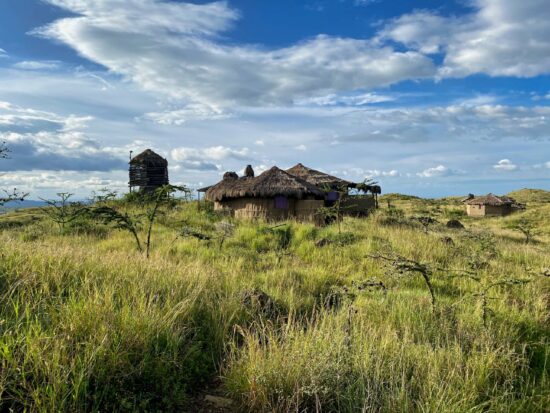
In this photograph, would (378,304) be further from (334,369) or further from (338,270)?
(338,270)

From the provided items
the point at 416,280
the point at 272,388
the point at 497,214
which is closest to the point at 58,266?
the point at 272,388

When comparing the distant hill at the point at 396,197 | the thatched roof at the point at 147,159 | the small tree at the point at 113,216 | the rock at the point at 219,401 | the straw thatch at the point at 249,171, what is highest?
the thatched roof at the point at 147,159

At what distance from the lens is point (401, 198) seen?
65.5m

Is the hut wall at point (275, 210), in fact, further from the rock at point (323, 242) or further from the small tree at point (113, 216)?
the small tree at point (113, 216)

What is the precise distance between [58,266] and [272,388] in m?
3.29

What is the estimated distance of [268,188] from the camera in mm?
20188

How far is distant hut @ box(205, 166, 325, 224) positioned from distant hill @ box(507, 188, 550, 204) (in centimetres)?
5554

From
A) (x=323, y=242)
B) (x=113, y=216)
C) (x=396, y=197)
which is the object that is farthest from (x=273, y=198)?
(x=396, y=197)

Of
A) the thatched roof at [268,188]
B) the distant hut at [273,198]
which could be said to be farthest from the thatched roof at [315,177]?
the distant hut at [273,198]

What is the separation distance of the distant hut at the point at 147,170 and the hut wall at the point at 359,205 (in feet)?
44.2

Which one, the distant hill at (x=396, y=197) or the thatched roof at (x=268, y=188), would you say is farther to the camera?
the distant hill at (x=396, y=197)

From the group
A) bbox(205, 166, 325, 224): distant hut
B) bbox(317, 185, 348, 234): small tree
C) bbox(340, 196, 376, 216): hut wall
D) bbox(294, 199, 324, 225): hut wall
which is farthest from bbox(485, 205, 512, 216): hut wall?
bbox(294, 199, 324, 225): hut wall

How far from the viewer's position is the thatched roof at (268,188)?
2012cm

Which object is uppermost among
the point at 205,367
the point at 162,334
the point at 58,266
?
the point at 58,266
